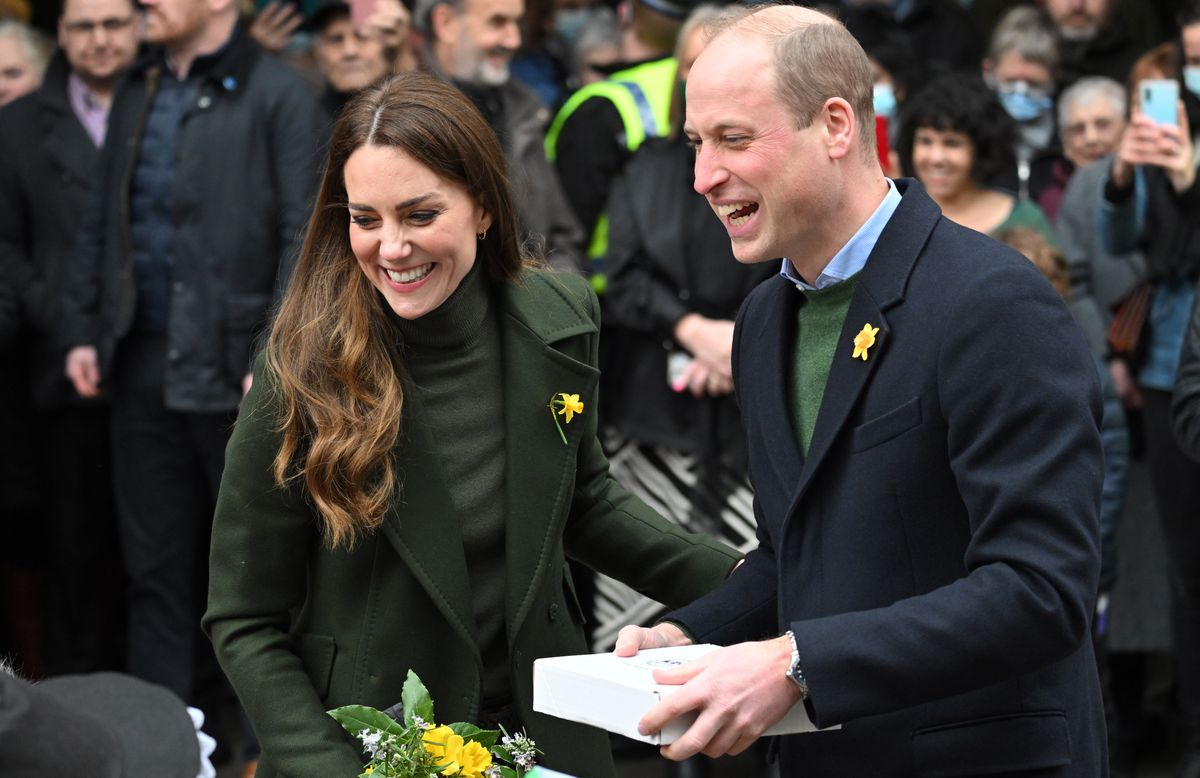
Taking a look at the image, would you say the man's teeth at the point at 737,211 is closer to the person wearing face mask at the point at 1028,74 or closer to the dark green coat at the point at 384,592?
the dark green coat at the point at 384,592

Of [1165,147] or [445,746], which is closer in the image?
[445,746]

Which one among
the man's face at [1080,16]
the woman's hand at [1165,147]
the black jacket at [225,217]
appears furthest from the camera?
the man's face at [1080,16]

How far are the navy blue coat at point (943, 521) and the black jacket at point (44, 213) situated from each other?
13.7 feet

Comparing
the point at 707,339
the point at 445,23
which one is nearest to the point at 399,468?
the point at 707,339

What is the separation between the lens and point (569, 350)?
3.25 metres

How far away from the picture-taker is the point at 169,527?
6.05 meters

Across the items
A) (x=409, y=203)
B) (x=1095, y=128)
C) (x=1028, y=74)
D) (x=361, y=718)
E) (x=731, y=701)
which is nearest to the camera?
(x=731, y=701)

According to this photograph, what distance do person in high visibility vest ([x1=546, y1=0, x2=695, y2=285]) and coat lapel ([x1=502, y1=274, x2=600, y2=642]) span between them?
2921 mm

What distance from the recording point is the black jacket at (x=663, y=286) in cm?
585

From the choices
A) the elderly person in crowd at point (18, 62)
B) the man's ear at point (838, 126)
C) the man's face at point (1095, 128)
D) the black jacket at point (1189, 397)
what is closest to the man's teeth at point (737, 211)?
the man's ear at point (838, 126)

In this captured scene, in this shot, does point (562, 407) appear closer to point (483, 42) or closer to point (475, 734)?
point (475, 734)

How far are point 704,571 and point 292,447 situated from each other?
2.87 feet

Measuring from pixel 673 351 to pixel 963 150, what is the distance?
4.18ft

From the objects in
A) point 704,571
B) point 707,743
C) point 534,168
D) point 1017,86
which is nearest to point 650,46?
point 534,168
